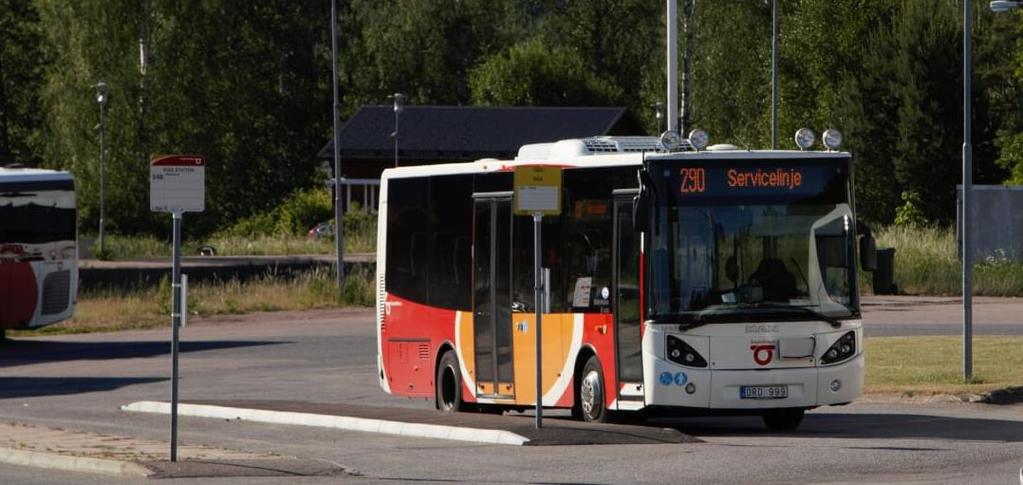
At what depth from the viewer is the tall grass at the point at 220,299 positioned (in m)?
43.8

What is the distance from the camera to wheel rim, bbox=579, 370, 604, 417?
19734mm

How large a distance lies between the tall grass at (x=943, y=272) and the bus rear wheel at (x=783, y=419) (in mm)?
30571

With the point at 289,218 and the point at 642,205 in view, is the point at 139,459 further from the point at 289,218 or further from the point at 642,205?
the point at 289,218

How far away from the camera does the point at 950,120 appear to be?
225 feet

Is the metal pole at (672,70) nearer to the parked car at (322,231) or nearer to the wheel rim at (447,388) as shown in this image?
the wheel rim at (447,388)

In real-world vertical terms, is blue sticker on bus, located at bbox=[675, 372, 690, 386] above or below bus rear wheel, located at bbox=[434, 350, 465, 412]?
above

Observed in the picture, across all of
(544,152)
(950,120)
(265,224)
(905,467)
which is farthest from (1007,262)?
(265,224)

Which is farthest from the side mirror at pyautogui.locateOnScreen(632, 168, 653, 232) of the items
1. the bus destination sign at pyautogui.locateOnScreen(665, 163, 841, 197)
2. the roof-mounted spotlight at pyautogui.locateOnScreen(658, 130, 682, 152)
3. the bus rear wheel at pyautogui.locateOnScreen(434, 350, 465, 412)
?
the bus rear wheel at pyautogui.locateOnScreen(434, 350, 465, 412)

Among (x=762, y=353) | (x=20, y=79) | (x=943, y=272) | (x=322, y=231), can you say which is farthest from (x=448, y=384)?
(x=20, y=79)

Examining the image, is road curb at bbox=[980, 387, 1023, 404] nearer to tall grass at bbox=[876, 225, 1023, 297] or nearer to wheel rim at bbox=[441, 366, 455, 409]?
wheel rim at bbox=[441, 366, 455, 409]

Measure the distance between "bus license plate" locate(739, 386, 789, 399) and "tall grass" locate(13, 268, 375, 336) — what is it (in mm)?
25817

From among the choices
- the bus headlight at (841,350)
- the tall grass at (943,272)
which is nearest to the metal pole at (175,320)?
the bus headlight at (841,350)

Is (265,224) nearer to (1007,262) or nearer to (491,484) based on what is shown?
(1007,262)

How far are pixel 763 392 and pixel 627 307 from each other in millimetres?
1584
